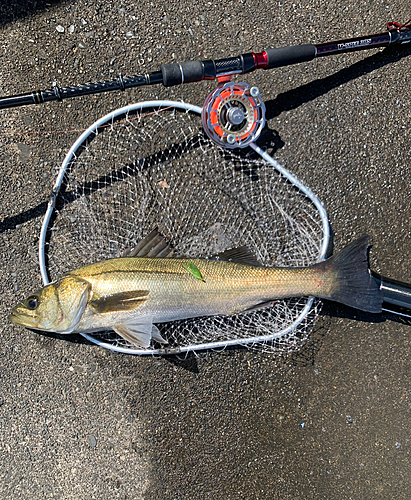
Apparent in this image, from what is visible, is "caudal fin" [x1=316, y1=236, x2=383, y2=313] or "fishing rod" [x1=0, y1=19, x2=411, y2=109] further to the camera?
"caudal fin" [x1=316, y1=236, x2=383, y2=313]

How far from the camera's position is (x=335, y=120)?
2473mm

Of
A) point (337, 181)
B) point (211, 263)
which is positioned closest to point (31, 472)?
point (211, 263)

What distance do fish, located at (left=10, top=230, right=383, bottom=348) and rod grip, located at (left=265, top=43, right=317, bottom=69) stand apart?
1.17 metres

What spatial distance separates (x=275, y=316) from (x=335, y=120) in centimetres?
143

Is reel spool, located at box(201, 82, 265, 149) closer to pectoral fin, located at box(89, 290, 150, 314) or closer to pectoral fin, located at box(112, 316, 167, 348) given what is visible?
pectoral fin, located at box(89, 290, 150, 314)

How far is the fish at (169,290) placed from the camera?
2.05 m

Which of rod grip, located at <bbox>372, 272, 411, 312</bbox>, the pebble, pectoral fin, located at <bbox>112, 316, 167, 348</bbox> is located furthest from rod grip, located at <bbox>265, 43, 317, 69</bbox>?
the pebble

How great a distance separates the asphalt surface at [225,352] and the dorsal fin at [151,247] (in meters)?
0.79

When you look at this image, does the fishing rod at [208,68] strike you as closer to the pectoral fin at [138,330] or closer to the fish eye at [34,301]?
the fish eye at [34,301]

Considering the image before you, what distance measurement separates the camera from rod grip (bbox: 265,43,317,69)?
6.88 feet

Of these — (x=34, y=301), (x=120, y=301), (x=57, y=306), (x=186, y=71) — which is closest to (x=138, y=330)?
(x=120, y=301)

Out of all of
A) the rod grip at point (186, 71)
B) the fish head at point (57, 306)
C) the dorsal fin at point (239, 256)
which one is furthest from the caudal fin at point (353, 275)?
the fish head at point (57, 306)

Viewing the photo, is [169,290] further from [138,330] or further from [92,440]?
[92,440]

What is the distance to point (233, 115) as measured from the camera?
2131mm
